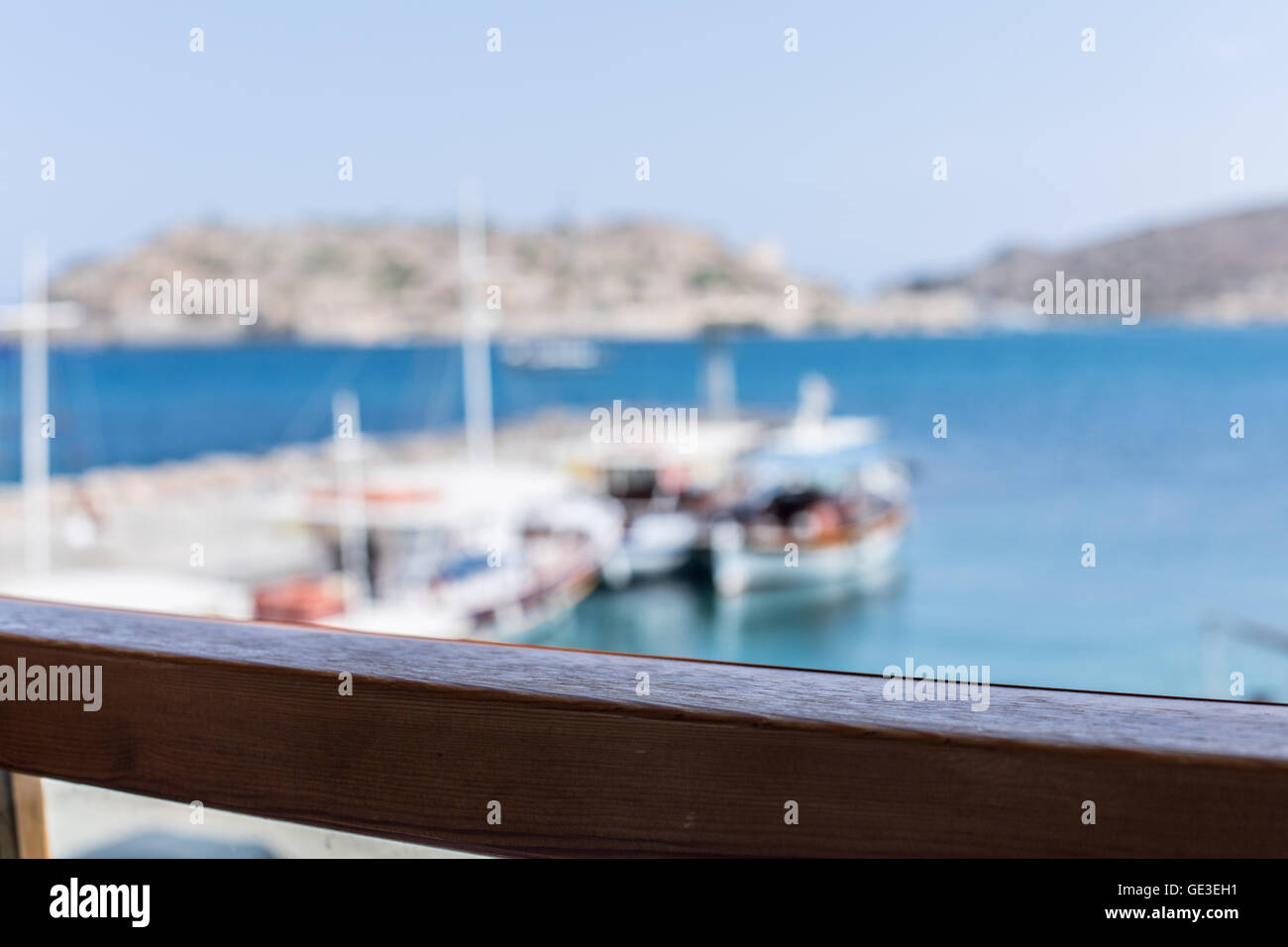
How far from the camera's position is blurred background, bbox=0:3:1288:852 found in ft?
40.0

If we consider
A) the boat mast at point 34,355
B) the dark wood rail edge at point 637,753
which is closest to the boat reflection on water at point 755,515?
the boat mast at point 34,355

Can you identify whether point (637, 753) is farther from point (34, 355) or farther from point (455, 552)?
point (34, 355)

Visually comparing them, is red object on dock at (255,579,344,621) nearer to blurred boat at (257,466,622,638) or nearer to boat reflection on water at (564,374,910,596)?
blurred boat at (257,466,622,638)

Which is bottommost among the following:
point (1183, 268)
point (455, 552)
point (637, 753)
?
point (455, 552)

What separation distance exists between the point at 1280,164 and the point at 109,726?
47389 mm

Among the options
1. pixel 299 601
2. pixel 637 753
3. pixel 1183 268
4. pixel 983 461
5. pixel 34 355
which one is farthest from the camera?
pixel 1183 268

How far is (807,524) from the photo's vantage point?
1486 centimetres

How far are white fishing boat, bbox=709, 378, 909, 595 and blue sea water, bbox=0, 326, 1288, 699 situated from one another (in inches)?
Result: 16.4

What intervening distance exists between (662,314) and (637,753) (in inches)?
1071

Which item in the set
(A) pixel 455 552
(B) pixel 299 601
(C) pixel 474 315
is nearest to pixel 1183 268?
(C) pixel 474 315

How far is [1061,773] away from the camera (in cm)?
46

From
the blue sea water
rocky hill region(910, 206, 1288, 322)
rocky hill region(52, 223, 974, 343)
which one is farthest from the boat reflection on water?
rocky hill region(910, 206, 1288, 322)

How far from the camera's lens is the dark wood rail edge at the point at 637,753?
0.45m

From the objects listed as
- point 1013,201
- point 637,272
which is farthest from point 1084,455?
point 1013,201
